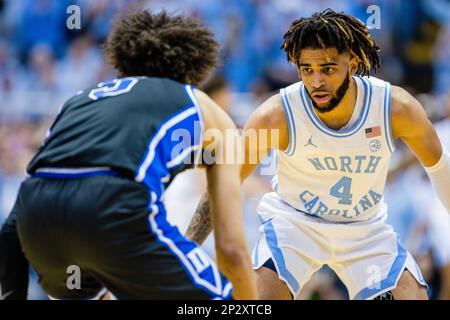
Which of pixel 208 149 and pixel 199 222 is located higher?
pixel 208 149

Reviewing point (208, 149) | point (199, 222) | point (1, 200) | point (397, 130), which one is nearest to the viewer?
point (208, 149)

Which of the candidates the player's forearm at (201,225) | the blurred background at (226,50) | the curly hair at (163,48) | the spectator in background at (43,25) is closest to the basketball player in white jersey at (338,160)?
the player's forearm at (201,225)

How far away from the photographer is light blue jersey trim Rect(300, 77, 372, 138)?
445cm

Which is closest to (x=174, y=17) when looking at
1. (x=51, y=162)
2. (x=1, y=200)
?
(x=51, y=162)

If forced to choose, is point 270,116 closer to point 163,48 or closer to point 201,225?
point 201,225

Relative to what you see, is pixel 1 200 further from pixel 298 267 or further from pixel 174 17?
pixel 174 17

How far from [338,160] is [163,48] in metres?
1.47

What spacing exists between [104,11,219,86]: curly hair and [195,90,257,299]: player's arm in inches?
8.1

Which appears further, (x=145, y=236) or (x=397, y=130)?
(x=397, y=130)

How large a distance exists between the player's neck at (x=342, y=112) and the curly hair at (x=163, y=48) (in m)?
1.11

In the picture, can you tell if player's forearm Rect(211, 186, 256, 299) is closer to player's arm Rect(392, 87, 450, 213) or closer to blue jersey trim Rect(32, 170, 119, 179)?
blue jersey trim Rect(32, 170, 119, 179)

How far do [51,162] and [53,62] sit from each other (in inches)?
255

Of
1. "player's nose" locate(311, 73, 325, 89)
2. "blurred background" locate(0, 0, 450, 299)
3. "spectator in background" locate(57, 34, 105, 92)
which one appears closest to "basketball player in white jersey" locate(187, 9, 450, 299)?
"player's nose" locate(311, 73, 325, 89)

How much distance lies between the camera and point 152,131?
3166 millimetres
